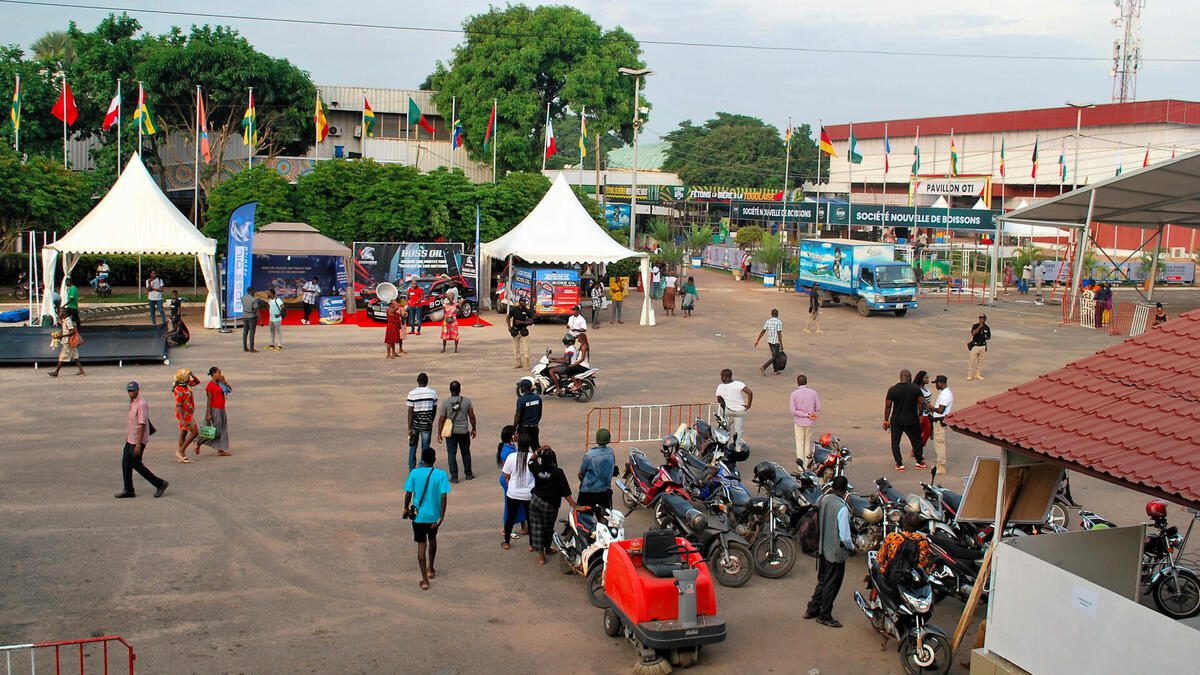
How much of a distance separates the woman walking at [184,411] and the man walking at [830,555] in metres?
9.08

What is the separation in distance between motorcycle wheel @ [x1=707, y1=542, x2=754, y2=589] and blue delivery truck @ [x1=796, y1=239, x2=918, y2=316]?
24.1 metres

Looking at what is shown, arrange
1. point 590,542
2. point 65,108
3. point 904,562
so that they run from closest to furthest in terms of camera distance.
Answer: point 904,562, point 590,542, point 65,108

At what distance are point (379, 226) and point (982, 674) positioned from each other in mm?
28502

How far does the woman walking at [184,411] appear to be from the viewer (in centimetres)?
1401

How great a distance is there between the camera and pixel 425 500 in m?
9.82

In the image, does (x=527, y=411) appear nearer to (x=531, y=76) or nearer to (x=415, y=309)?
(x=415, y=309)

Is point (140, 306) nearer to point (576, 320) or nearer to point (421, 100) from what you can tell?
point (576, 320)

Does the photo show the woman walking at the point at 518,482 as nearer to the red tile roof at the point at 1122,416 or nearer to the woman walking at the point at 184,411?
the red tile roof at the point at 1122,416

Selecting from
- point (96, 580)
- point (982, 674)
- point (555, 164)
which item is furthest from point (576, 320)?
point (555, 164)

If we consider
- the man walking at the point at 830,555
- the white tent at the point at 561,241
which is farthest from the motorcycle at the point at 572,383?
the white tent at the point at 561,241

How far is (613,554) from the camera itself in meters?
8.92

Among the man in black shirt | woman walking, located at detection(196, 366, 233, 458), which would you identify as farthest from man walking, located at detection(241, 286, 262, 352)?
the man in black shirt

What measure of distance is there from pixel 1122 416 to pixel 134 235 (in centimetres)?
2565

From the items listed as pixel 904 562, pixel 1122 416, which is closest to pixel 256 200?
pixel 904 562
